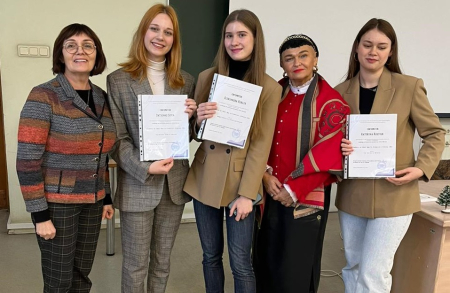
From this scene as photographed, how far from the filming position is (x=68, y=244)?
1.53m

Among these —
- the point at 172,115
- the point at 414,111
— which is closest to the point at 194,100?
the point at 172,115

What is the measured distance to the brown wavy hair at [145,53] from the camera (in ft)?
5.24

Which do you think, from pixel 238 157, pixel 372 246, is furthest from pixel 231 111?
pixel 372 246

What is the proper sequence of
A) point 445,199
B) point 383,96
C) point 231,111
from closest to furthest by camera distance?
point 231,111 < point 383,96 < point 445,199

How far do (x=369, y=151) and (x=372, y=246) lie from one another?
459mm

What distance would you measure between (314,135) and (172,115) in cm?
65

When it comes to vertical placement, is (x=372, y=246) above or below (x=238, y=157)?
below

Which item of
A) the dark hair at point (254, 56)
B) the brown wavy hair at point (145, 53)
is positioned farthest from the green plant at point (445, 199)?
the brown wavy hair at point (145, 53)

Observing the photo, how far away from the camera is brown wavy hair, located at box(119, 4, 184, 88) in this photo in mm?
1599

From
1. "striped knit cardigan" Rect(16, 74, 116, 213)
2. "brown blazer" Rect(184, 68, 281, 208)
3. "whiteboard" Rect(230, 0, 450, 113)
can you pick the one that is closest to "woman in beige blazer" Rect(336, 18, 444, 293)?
"brown blazer" Rect(184, 68, 281, 208)

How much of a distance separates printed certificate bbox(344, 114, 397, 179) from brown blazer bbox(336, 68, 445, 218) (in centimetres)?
7

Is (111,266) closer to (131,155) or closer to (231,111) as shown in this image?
(131,155)

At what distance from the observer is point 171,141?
5.25 feet

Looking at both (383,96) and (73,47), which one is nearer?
(73,47)
